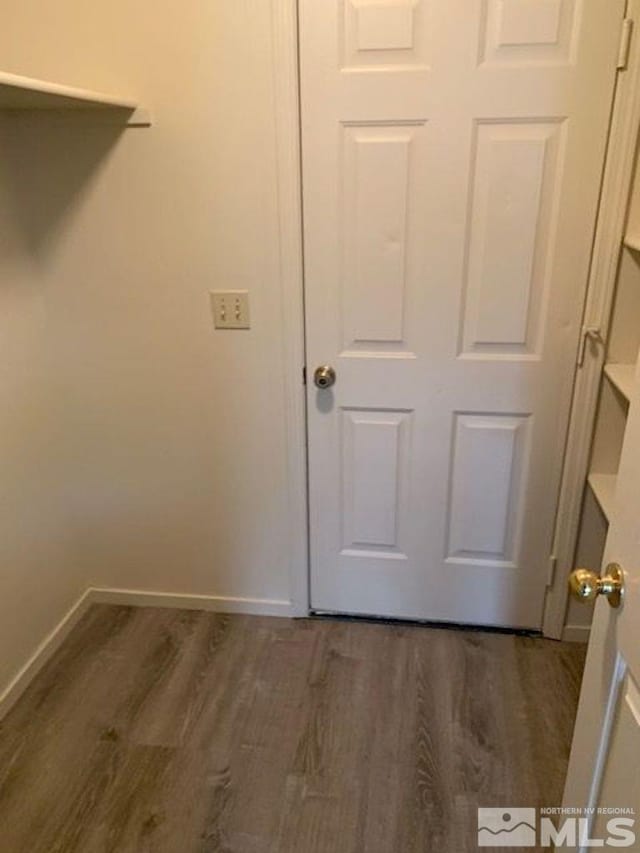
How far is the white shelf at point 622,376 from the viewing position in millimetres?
1731

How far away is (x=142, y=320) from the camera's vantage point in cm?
208

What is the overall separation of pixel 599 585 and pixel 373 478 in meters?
1.20

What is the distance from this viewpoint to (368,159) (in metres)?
1.82

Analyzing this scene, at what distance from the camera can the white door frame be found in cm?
170

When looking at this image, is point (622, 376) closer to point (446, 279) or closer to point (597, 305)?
point (597, 305)

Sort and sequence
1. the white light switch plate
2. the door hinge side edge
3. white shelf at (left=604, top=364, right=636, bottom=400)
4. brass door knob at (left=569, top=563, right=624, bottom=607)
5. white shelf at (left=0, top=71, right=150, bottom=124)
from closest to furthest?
1. brass door knob at (left=569, top=563, right=624, bottom=607)
2. white shelf at (left=0, top=71, right=150, bottom=124)
3. the door hinge side edge
4. white shelf at (left=604, top=364, right=636, bottom=400)
5. the white light switch plate

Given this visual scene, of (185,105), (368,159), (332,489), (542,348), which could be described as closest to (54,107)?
(185,105)

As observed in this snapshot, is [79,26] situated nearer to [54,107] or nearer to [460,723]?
[54,107]

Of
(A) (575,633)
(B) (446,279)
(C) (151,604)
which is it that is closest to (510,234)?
(B) (446,279)

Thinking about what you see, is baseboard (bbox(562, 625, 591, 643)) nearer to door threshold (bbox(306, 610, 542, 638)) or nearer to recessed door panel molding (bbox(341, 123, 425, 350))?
door threshold (bbox(306, 610, 542, 638))

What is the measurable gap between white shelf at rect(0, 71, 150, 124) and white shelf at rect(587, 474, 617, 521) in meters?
1.65

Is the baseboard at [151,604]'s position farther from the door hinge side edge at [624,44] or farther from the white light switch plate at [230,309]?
the door hinge side edge at [624,44]

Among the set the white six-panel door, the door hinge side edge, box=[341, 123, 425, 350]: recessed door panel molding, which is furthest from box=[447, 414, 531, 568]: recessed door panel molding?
the door hinge side edge

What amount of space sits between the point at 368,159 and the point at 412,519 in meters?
1.11
